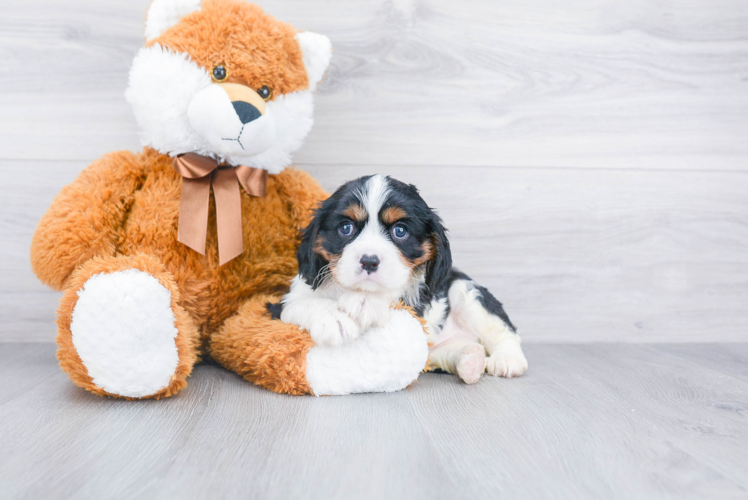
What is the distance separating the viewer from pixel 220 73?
4.76 ft

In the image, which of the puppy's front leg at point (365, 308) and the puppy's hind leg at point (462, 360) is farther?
the puppy's hind leg at point (462, 360)

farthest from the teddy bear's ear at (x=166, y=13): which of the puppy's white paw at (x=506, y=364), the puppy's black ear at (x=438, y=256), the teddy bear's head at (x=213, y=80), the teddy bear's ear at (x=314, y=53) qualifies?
the puppy's white paw at (x=506, y=364)

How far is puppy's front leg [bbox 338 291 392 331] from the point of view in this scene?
1347 mm

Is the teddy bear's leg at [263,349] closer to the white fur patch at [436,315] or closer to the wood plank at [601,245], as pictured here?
the white fur patch at [436,315]

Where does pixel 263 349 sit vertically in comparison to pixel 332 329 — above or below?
below

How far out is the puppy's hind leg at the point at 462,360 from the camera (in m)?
1.50

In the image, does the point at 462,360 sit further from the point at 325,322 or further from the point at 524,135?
the point at 524,135

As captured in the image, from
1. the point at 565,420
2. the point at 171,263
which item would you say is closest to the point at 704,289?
the point at 565,420

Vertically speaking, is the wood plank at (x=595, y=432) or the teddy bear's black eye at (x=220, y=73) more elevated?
the teddy bear's black eye at (x=220, y=73)

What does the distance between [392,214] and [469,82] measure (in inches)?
35.4

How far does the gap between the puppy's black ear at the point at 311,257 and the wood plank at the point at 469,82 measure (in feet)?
2.01

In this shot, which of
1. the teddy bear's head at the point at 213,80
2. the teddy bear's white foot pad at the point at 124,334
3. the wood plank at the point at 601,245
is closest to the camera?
the teddy bear's white foot pad at the point at 124,334

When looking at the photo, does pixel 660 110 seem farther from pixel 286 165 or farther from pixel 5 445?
pixel 5 445

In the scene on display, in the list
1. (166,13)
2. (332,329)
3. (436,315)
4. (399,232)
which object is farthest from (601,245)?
(166,13)
